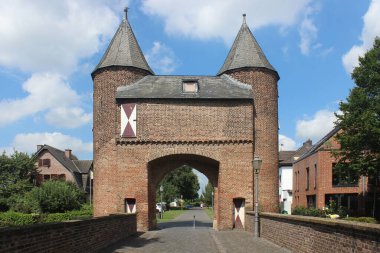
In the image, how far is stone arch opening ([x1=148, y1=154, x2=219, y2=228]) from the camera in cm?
2783

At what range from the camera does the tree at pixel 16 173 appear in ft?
174

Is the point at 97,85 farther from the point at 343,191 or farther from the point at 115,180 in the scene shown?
the point at 343,191

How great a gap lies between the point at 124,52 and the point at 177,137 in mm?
6782

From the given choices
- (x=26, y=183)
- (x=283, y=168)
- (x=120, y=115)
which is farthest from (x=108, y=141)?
(x=283, y=168)

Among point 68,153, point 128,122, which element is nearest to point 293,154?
point 68,153

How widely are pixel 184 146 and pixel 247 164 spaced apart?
3808mm

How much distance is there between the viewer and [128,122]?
1064 inches

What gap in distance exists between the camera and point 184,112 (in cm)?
2712

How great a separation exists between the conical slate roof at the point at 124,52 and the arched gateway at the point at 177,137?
1.32 feet

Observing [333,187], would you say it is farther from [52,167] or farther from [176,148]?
[52,167]

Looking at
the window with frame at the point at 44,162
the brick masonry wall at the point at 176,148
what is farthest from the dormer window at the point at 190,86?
the window with frame at the point at 44,162

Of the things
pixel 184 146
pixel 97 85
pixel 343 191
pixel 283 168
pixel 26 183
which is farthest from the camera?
pixel 283 168

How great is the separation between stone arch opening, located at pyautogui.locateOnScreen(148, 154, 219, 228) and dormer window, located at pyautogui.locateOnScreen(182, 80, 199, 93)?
154 inches

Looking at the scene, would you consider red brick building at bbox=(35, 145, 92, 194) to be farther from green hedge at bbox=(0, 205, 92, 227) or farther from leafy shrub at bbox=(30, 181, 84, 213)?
green hedge at bbox=(0, 205, 92, 227)
